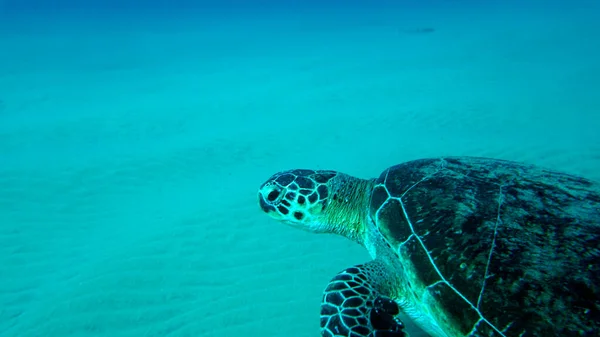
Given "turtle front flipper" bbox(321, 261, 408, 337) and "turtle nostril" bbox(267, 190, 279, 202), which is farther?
"turtle nostril" bbox(267, 190, 279, 202)

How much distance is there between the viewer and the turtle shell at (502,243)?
1734 mm

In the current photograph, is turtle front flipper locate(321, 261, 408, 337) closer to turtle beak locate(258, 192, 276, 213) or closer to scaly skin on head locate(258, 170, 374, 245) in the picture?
scaly skin on head locate(258, 170, 374, 245)

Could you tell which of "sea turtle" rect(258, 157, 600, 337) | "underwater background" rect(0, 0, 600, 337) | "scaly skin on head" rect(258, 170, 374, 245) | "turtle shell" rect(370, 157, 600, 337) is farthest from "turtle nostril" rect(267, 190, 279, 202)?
"underwater background" rect(0, 0, 600, 337)

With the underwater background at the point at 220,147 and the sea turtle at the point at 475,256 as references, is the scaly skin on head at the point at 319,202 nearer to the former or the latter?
the sea turtle at the point at 475,256

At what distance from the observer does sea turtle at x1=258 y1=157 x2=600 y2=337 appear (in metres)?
1.76

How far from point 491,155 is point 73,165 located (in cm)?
806

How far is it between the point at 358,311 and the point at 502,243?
974 millimetres

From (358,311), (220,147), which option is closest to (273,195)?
(358,311)

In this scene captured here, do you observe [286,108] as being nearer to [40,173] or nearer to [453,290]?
[40,173]

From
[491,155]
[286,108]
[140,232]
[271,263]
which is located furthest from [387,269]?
[286,108]

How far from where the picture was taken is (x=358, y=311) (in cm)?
225

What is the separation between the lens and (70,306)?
362 centimetres

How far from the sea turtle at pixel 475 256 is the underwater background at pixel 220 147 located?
4.02ft

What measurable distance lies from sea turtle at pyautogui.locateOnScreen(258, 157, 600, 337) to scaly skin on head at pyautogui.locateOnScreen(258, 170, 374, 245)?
21cm
